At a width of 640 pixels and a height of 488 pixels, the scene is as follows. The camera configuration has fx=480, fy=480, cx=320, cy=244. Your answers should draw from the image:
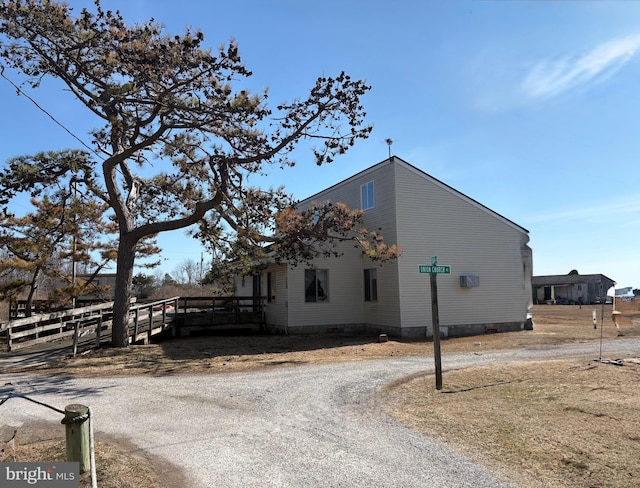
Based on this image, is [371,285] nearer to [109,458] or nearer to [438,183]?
[438,183]

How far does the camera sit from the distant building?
195 ft

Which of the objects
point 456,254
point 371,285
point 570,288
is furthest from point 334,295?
point 570,288

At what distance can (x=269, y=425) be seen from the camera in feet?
21.9

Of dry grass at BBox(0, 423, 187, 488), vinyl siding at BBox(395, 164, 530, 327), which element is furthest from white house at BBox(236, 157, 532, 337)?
dry grass at BBox(0, 423, 187, 488)

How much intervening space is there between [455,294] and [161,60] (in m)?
14.0

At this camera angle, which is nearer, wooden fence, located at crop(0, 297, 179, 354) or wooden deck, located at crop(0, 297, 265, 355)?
wooden fence, located at crop(0, 297, 179, 354)

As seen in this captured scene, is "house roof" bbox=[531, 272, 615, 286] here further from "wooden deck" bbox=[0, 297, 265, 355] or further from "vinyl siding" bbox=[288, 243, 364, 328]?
"wooden deck" bbox=[0, 297, 265, 355]

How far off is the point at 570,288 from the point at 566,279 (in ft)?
5.05

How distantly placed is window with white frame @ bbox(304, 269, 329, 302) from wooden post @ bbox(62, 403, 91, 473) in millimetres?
14760

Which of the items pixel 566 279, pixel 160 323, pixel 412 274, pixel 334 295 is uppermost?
pixel 566 279

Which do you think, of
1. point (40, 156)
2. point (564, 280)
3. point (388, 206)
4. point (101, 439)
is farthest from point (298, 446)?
point (564, 280)

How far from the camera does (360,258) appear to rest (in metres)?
20.5

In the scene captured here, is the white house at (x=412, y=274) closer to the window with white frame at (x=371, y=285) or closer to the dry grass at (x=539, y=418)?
the window with white frame at (x=371, y=285)

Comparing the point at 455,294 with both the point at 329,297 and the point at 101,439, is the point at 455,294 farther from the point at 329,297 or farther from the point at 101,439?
the point at 101,439
